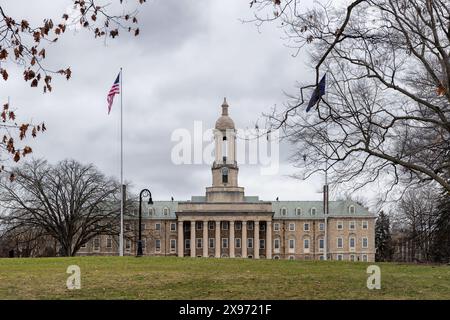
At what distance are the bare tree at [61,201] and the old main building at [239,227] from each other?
37893 millimetres

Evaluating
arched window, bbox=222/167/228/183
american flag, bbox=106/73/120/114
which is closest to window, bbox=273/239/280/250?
arched window, bbox=222/167/228/183

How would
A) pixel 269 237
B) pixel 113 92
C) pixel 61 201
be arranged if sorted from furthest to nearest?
1. pixel 269 237
2. pixel 61 201
3. pixel 113 92

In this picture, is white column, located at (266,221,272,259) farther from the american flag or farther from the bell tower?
the american flag

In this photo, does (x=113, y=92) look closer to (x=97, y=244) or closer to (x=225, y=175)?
(x=225, y=175)

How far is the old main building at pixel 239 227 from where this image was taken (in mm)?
102625

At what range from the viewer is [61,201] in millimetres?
61438

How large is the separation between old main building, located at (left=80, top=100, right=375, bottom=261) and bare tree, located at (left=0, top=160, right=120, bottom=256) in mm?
37893

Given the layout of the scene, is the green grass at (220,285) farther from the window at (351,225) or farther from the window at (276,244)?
the window at (351,225)

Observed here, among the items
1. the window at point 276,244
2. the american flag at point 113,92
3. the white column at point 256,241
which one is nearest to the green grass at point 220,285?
the american flag at point 113,92

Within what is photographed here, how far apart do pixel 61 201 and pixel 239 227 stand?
47168 mm

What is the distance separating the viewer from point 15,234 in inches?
2365

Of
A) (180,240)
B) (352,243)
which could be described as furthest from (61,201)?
(352,243)
